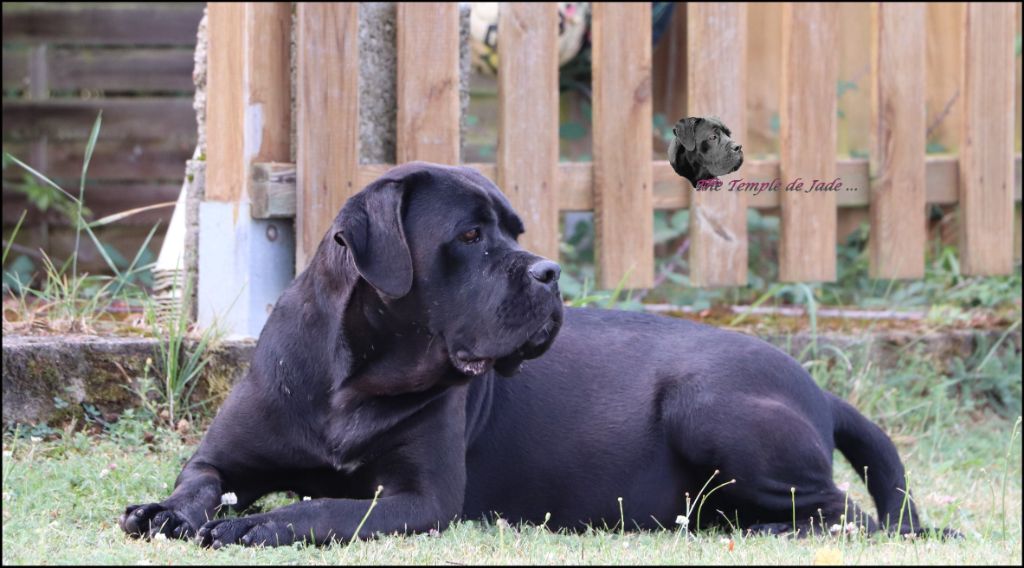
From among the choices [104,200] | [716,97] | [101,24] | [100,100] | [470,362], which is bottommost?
[470,362]

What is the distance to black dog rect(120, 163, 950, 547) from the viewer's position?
10.5 ft

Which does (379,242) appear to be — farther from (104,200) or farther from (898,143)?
(104,200)

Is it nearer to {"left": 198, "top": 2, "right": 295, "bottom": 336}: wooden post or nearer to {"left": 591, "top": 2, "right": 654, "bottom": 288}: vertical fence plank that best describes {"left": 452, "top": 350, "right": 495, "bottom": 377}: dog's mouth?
{"left": 198, "top": 2, "right": 295, "bottom": 336}: wooden post

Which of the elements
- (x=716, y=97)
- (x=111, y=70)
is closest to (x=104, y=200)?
(x=111, y=70)

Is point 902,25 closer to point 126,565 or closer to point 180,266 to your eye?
point 180,266

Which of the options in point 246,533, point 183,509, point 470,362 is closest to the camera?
point 246,533

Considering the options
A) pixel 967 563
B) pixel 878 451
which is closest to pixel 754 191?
pixel 878 451

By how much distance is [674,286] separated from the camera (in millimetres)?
7070

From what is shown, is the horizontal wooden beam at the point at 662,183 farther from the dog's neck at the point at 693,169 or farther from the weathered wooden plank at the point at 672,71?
the weathered wooden plank at the point at 672,71

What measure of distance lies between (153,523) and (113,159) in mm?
5565

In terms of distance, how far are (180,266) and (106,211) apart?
11.1 ft

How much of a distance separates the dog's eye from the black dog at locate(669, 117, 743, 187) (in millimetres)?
701

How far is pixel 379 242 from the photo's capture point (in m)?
3.19

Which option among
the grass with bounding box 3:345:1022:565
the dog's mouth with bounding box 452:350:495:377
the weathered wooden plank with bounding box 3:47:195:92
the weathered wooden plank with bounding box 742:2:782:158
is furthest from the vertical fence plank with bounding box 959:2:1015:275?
the weathered wooden plank with bounding box 3:47:195:92
